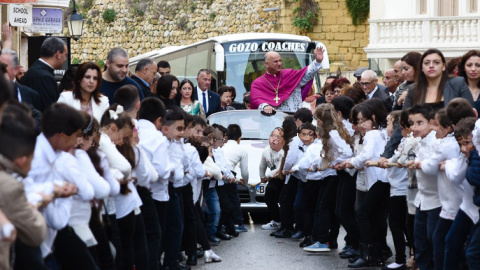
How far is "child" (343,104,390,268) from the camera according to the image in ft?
36.6

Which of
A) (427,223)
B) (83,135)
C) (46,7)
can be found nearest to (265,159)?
(427,223)

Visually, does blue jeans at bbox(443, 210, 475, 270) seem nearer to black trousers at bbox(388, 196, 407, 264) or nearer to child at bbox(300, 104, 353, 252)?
black trousers at bbox(388, 196, 407, 264)

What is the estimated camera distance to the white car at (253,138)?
51.3 feet

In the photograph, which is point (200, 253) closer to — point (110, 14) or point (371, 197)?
point (371, 197)

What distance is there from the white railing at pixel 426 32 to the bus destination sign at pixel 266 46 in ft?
23.9

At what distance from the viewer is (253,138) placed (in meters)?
17.0

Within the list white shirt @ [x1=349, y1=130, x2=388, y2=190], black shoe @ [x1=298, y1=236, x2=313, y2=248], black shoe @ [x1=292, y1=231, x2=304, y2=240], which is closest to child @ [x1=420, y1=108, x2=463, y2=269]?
white shirt @ [x1=349, y1=130, x2=388, y2=190]

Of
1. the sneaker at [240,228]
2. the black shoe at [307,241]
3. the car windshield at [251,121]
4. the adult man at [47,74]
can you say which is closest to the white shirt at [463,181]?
the adult man at [47,74]

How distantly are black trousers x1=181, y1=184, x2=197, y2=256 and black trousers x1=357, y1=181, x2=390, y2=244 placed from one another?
1665mm

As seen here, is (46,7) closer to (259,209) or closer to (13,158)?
(259,209)

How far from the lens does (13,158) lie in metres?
5.87

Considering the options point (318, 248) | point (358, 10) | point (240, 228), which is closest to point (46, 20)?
point (240, 228)

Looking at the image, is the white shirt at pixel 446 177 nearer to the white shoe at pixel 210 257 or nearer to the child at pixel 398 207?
the child at pixel 398 207

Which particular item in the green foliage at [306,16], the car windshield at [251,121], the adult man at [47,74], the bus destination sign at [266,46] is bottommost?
the car windshield at [251,121]
